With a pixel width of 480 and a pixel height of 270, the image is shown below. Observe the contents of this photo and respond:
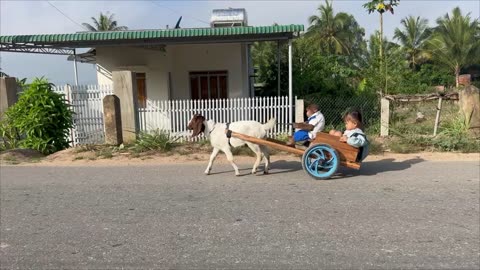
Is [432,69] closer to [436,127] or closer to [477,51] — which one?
[477,51]

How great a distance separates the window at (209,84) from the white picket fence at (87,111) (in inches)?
197

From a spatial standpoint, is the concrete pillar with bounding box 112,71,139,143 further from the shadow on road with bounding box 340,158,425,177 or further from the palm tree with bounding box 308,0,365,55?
the palm tree with bounding box 308,0,365,55

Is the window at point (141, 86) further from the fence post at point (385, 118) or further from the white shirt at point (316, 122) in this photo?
the white shirt at point (316, 122)

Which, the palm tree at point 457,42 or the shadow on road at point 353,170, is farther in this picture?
the palm tree at point 457,42

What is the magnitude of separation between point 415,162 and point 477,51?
33767 millimetres

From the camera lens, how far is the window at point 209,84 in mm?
16906

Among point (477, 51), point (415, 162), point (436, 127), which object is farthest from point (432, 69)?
point (415, 162)

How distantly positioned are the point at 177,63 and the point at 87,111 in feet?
17.3

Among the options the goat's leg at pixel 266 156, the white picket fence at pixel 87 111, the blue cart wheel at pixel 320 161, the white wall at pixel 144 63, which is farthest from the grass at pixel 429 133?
the white wall at pixel 144 63

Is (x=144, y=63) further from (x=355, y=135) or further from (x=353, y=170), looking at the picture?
(x=355, y=135)

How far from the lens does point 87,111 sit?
12.6 meters

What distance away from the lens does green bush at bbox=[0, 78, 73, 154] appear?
414 inches

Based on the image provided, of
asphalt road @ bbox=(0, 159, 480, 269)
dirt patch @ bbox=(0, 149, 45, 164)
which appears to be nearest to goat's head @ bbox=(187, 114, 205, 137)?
asphalt road @ bbox=(0, 159, 480, 269)

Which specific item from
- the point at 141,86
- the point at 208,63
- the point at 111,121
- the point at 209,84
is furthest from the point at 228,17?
the point at 111,121
